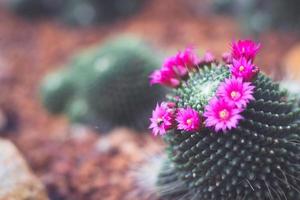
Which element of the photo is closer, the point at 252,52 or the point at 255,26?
the point at 252,52

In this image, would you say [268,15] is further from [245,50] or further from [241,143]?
[241,143]

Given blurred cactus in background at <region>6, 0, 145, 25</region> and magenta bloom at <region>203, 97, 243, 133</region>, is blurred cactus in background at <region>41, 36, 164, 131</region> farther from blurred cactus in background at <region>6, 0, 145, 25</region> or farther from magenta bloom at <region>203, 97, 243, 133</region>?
blurred cactus in background at <region>6, 0, 145, 25</region>

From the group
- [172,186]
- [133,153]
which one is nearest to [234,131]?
[172,186]

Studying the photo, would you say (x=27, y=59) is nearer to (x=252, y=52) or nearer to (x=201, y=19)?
(x=201, y=19)

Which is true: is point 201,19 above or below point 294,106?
above

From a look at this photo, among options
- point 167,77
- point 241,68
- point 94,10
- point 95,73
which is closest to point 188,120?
point 241,68

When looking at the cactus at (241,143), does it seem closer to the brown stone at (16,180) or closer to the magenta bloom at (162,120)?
the magenta bloom at (162,120)
